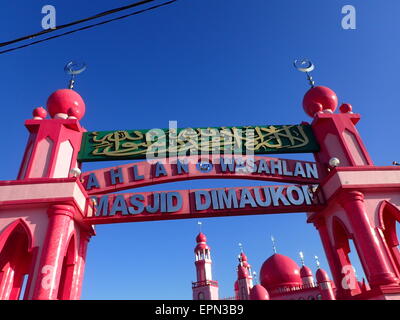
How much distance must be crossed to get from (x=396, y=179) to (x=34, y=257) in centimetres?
1275

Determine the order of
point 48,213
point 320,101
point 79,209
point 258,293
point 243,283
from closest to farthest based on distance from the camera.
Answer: point 48,213
point 79,209
point 320,101
point 258,293
point 243,283

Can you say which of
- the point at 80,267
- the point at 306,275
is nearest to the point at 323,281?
the point at 306,275

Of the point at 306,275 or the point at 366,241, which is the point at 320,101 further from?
the point at 306,275

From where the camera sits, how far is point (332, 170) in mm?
11648

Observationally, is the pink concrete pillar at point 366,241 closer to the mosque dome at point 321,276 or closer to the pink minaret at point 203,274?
the mosque dome at point 321,276

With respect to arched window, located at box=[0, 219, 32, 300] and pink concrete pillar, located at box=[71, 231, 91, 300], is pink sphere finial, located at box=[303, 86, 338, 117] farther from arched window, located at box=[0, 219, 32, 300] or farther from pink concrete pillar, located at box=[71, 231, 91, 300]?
arched window, located at box=[0, 219, 32, 300]

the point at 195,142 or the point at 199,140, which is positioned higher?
the point at 199,140

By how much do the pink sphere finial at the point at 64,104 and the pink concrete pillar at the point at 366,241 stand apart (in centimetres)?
1163

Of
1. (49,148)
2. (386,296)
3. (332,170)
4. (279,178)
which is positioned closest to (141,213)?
(49,148)

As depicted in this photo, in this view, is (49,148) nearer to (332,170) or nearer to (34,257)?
(34,257)

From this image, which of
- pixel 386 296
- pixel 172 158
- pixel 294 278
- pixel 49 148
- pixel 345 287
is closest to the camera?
pixel 386 296

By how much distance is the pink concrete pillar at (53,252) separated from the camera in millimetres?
8836

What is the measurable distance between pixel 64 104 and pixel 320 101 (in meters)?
11.9

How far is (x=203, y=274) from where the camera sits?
35.7 m
